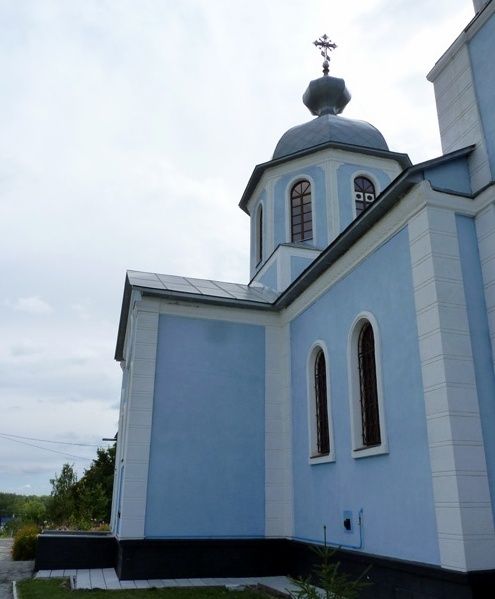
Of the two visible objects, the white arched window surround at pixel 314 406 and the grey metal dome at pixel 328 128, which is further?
the grey metal dome at pixel 328 128

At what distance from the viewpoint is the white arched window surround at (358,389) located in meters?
6.97

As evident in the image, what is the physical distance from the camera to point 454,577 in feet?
17.4

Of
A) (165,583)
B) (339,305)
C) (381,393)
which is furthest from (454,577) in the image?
(165,583)

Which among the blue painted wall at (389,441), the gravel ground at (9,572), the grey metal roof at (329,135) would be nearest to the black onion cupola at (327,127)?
the grey metal roof at (329,135)

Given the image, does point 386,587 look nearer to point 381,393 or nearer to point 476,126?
point 381,393

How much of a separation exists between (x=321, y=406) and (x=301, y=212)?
5.78 metres

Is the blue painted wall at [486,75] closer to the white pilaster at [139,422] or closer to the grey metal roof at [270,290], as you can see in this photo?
the grey metal roof at [270,290]

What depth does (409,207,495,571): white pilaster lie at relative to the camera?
5348 millimetres

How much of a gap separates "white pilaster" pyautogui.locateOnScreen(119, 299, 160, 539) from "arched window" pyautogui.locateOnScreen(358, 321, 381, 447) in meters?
3.83

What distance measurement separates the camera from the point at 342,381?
823 centimetres

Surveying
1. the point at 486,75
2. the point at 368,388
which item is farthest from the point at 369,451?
the point at 486,75

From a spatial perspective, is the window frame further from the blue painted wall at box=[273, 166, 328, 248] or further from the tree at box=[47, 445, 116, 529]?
the tree at box=[47, 445, 116, 529]

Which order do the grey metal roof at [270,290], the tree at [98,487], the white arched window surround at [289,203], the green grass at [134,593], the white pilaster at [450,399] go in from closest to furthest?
1. the white pilaster at [450,399]
2. the grey metal roof at [270,290]
3. the green grass at [134,593]
4. the white arched window surround at [289,203]
5. the tree at [98,487]

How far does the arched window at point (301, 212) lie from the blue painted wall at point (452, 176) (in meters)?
6.15
